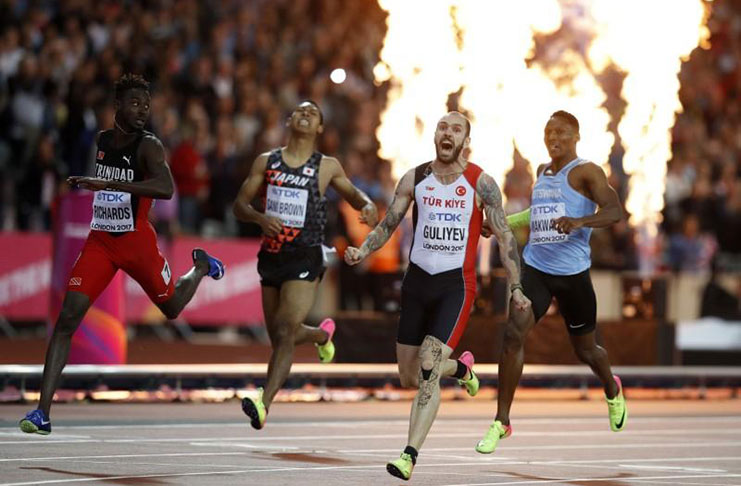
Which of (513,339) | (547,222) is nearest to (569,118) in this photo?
(547,222)

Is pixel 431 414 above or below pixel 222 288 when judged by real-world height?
above

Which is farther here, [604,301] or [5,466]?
[604,301]

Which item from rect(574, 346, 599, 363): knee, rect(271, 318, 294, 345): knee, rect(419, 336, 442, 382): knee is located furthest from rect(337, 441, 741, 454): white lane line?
rect(419, 336, 442, 382): knee

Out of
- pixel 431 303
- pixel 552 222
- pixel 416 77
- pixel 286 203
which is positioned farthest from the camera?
pixel 416 77

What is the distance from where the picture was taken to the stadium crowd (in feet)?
79.8

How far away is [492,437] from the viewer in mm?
13367

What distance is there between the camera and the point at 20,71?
24.2 metres

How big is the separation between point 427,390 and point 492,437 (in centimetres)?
169

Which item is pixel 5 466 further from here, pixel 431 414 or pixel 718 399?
pixel 718 399

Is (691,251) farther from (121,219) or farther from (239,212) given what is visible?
(121,219)

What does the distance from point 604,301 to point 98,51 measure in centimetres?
831

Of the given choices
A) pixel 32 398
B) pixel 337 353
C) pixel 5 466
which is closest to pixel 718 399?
pixel 337 353

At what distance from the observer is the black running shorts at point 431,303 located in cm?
1227

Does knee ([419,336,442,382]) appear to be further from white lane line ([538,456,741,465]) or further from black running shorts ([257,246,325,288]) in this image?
black running shorts ([257,246,325,288])
